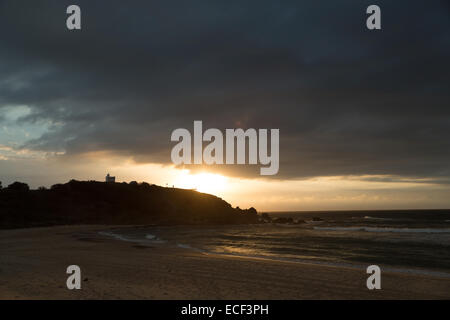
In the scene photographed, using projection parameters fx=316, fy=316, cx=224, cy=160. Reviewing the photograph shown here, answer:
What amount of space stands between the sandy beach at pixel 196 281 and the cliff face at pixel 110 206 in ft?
145

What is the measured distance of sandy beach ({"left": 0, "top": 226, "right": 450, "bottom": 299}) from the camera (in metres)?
11.5

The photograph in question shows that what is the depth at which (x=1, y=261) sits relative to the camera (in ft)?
56.0

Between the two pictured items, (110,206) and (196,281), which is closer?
(196,281)

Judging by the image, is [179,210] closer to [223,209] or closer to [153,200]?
[153,200]

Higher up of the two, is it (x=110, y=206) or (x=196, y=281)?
(x=196, y=281)

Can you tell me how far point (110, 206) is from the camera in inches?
3551

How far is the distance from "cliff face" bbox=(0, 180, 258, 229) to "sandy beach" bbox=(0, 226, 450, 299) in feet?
145

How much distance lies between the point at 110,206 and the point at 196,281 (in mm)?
83092

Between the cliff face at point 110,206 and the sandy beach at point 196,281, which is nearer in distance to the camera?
the sandy beach at point 196,281

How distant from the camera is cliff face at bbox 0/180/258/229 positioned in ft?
221

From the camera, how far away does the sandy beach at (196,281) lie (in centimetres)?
1147

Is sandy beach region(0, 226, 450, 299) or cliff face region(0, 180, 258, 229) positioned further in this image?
cliff face region(0, 180, 258, 229)

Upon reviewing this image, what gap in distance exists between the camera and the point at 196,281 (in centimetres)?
1368
